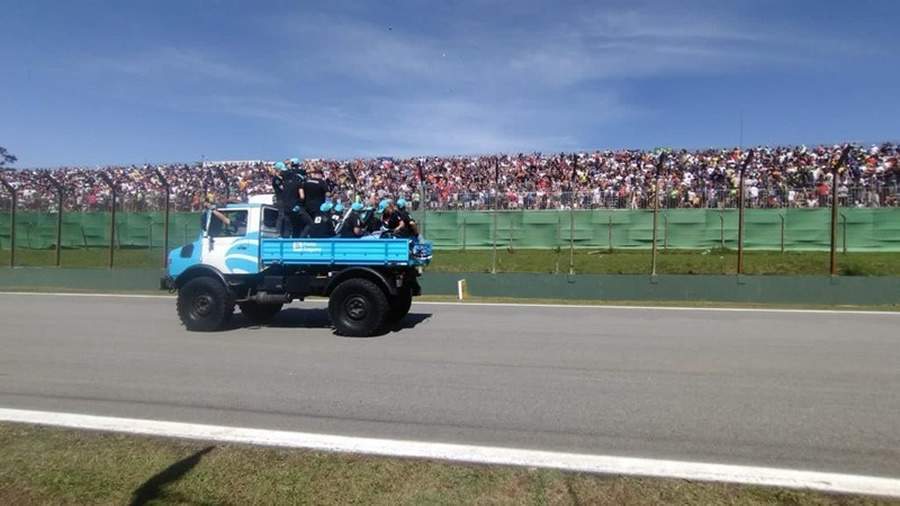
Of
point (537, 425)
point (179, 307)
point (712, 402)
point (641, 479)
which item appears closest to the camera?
point (641, 479)

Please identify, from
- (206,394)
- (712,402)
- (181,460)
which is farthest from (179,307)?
(712,402)

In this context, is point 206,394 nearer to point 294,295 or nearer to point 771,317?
point 294,295

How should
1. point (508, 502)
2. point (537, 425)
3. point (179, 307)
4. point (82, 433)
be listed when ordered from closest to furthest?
point (508, 502), point (82, 433), point (537, 425), point (179, 307)

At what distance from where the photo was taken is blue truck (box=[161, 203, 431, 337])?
11.0 meters

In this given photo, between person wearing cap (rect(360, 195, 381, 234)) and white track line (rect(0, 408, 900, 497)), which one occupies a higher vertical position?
person wearing cap (rect(360, 195, 381, 234))

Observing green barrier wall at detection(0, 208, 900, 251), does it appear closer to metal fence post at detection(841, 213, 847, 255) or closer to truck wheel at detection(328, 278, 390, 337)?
metal fence post at detection(841, 213, 847, 255)

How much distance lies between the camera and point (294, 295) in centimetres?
1157

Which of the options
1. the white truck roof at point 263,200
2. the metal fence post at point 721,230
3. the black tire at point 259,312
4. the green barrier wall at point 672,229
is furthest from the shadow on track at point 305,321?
the metal fence post at point 721,230

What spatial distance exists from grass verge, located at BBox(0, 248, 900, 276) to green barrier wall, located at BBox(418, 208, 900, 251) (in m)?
0.57

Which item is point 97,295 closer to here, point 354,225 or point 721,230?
point 354,225

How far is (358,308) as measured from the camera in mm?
10938

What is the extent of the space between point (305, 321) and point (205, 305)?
6.38 feet

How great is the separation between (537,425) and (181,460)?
110 inches

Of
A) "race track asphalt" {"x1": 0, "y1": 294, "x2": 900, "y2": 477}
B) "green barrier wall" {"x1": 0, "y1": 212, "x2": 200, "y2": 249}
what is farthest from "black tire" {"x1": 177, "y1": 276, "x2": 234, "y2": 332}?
"green barrier wall" {"x1": 0, "y1": 212, "x2": 200, "y2": 249}
